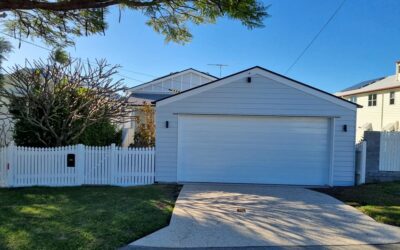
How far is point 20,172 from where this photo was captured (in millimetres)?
8859

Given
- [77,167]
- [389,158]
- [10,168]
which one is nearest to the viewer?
[10,168]

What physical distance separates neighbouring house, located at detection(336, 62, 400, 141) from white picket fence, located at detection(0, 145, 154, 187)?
15285mm

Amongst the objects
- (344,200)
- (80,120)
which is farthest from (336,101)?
(80,120)

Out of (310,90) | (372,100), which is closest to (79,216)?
(310,90)

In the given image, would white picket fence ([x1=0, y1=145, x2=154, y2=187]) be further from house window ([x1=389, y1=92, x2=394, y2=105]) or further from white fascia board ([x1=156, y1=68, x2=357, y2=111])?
house window ([x1=389, y1=92, x2=394, y2=105])

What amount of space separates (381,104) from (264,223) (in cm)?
2029

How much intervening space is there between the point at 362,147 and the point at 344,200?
110 inches

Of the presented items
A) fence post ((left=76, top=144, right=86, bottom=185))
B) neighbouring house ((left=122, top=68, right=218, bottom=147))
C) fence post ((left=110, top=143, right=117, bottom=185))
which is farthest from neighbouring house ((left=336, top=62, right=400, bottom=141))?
fence post ((left=76, top=144, right=86, bottom=185))

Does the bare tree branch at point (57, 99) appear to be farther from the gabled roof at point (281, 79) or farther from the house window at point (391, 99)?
the house window at point (391, 99)

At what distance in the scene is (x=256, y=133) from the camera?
1007 centimetres

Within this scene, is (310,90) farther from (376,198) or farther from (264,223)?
(264,223)

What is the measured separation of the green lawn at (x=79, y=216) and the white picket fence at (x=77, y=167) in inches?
23.1

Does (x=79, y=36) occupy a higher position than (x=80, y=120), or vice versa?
(x=79, y=36)

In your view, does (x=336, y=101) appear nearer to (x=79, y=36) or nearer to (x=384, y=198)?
(x=384, y=198)
